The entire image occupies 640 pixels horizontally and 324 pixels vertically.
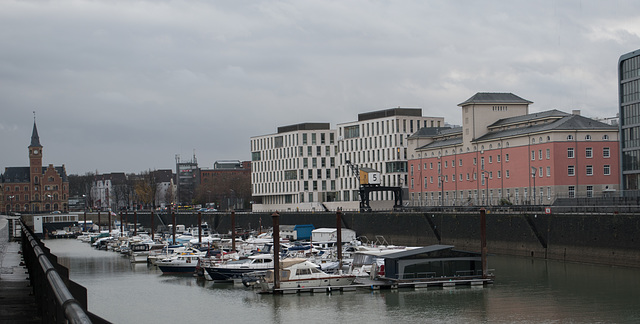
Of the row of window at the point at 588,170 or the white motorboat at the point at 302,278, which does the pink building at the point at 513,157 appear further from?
the white motorboat at the point at 302,278

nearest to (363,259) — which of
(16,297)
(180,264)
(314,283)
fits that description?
(314,283)

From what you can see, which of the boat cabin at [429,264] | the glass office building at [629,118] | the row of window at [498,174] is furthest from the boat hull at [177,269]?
the glass office building at [629,118]

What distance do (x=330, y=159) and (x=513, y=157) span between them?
54.8 metres

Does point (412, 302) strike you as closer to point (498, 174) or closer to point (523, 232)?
point (523, 232)

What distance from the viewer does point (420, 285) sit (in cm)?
5291

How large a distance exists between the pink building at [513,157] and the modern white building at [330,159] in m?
9.08

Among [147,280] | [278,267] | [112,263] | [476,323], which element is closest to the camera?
[476,323]

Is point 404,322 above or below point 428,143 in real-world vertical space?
below

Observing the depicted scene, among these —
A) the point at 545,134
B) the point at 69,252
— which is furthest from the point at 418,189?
the point at 69,252

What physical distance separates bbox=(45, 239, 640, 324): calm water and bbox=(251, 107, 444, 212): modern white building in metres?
73.3

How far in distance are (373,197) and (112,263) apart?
5840 centimetres

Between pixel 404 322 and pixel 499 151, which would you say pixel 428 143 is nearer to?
pixel 499 151

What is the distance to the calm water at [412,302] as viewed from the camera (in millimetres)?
43156

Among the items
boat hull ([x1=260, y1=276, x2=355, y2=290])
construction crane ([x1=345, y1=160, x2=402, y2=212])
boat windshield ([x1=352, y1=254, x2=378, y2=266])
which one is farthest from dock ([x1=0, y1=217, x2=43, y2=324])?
construction crane ([x1=345, y1=160, x2=402, y2=212])
